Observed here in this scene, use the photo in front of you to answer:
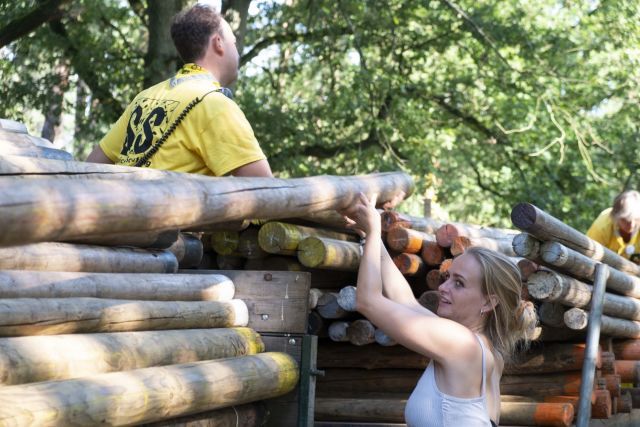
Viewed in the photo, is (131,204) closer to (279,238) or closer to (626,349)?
(279,238)

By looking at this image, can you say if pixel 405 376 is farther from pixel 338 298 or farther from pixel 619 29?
pixel 619 29

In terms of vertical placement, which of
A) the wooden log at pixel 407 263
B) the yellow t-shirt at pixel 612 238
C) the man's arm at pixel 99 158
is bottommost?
the wooden log at pixel 407 263

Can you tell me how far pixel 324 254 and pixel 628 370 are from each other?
4024mm

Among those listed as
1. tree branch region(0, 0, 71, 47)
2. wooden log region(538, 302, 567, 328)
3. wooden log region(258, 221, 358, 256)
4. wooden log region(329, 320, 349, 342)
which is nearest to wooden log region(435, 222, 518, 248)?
wooden log region(538, 302, 567, 328)

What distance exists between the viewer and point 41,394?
340 cm

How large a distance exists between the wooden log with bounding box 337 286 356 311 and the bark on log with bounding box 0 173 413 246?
256 cm

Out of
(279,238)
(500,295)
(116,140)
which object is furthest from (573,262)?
(116,140)

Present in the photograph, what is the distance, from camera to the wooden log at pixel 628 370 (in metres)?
8.84

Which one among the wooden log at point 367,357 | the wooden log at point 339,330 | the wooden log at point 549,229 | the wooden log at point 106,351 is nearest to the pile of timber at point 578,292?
the wooden log at point 549,229

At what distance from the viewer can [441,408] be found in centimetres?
420

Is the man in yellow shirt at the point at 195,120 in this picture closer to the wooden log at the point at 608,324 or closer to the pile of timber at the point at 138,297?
the pile of timber at the point at 138,297

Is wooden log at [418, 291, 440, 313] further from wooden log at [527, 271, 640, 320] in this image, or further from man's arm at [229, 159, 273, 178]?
man's arm at [229, 159, 273, 178]

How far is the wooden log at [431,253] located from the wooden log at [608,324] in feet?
3.26

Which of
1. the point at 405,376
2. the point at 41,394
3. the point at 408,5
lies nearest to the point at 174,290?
the point at 41,394
